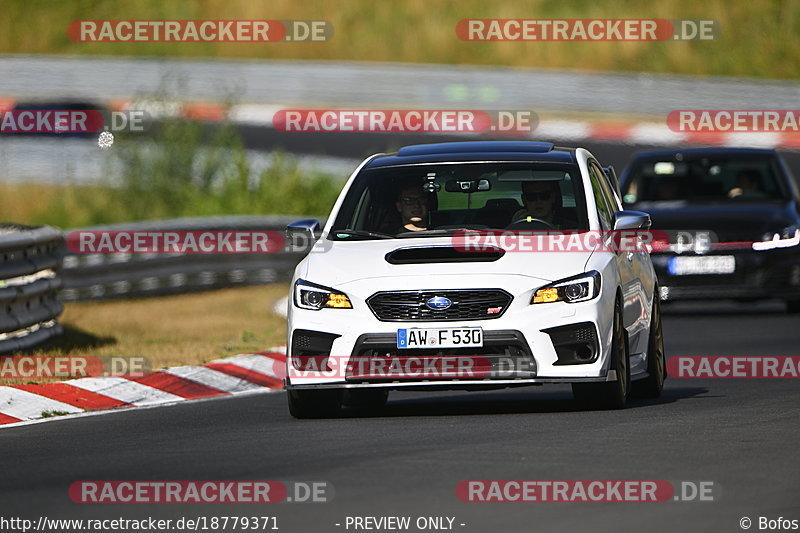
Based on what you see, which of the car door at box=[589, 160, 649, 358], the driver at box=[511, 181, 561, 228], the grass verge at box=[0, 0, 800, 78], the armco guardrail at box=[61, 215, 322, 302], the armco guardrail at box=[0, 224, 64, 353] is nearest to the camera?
the car door at box=[589, 160, 649, 358]

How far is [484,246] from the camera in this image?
35.8 ft

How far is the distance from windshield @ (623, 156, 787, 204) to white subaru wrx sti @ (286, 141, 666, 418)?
8.37 meters

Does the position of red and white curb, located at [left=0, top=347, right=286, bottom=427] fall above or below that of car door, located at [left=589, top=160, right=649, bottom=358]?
below

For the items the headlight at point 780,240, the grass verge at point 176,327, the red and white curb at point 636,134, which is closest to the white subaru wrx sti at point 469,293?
the grass verge at point 176,327

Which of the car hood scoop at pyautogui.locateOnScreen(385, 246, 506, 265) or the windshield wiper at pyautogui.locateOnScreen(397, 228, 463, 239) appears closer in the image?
the car hood scoop at pyautogui.locateOnScreen(385, 246, 506, 265)

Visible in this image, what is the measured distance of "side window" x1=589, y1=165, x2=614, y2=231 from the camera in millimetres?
11547

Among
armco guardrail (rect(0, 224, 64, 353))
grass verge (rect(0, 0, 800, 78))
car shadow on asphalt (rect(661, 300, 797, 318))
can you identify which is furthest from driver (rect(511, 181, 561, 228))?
grass verge (rect(0, 0, 800, 78))

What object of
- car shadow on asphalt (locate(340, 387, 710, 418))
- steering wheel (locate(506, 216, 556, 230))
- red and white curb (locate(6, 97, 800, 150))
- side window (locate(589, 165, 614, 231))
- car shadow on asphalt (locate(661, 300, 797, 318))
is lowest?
car shadow on asphalt (locate(661, 300, 797, 318))

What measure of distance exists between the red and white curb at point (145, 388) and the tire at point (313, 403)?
167 centimetres

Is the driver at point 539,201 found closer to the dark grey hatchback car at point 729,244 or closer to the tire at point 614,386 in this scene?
the tire at point 614,386

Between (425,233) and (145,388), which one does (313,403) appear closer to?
(425,233)

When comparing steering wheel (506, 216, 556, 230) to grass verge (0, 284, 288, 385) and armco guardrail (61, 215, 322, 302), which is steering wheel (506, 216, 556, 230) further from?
armco guardrail (61, 215, 322, 302)

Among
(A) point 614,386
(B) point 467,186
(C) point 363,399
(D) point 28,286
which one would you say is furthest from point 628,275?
(D) point 28,286

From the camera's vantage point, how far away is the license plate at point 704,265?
62.6 ft
